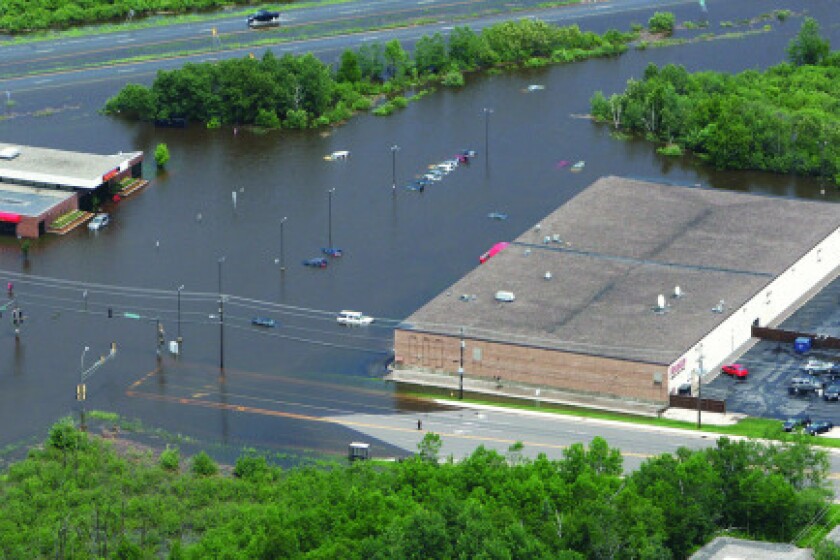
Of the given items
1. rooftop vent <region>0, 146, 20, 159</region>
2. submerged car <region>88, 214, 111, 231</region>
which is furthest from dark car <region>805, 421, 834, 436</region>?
rooftop vent <region>0, 146, 20, 159</region>

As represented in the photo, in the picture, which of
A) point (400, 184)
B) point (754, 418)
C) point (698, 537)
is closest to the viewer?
point (698, 537)

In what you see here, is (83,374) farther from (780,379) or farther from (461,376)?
(780,379)

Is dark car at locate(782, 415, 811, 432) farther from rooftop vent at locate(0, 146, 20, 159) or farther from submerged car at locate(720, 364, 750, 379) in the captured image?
rooftop vent at locate(0, 146, 20, 159)

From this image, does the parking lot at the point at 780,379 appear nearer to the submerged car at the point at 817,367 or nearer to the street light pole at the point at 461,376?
the submerged car at the point at 817,367

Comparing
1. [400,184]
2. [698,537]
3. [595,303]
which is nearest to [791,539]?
[698,537]

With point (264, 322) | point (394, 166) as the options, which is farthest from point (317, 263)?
point (394, 166)

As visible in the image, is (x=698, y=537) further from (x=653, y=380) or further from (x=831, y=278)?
(x=831, y=278)
